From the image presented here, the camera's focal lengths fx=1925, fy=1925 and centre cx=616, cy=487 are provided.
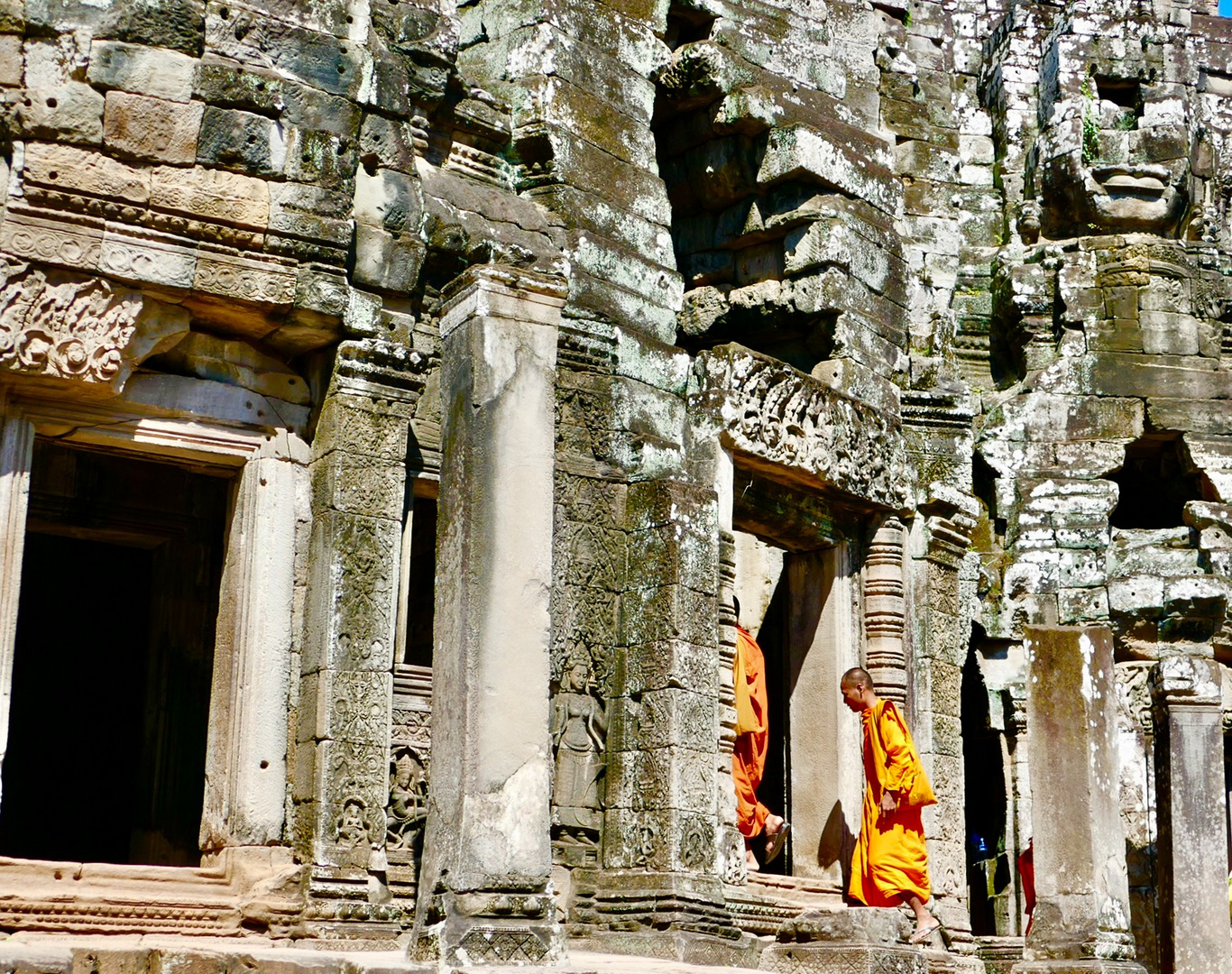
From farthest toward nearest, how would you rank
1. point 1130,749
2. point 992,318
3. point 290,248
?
1. point 992,318
2. point 1130,749
3. point 290,248

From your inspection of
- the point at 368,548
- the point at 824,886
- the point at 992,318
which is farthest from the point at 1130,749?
the point at 368,548

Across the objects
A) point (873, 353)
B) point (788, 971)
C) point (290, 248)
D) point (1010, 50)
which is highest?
point (1010, 50)

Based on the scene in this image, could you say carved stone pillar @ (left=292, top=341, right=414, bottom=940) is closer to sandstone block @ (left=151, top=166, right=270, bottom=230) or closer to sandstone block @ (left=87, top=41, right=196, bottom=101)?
sandstone block @ (left=151, top=166, right=270, bottom=230)

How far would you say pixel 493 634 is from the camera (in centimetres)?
784

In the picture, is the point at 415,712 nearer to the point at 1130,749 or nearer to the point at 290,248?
the point at 290,248

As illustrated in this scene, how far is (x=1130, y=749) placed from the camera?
52.1 ft

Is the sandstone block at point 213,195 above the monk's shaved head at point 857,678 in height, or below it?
above

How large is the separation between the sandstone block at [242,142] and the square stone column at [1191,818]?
787cm

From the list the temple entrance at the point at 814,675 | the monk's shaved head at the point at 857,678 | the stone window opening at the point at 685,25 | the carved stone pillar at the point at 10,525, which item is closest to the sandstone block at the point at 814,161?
the stone window opening at the point at 685,25

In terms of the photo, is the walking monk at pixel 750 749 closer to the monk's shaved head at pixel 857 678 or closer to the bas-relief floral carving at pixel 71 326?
the monk's shaved head at pixel 857 678

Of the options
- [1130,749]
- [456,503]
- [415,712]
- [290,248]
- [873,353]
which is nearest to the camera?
[456,503]

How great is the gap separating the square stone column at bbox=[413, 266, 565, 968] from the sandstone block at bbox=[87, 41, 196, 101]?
1.56m

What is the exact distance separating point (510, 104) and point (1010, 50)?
8.43 metres

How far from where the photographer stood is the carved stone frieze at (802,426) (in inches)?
436
